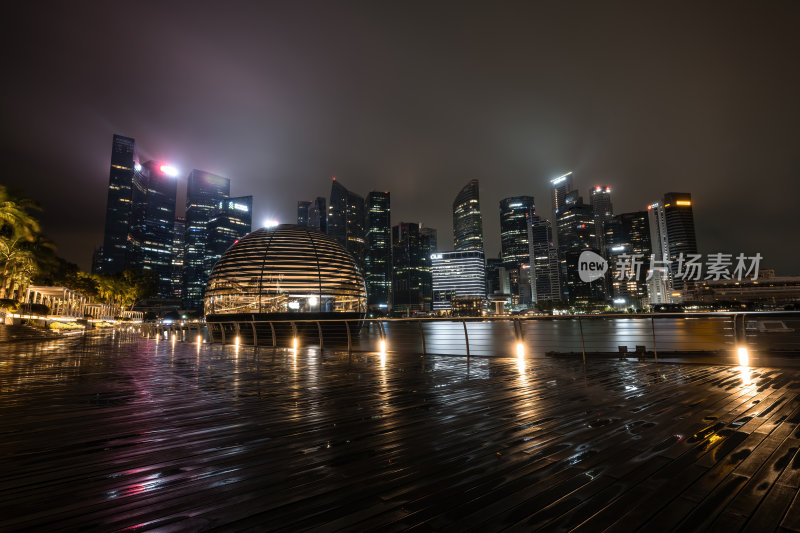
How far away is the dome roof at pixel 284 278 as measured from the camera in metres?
40.1

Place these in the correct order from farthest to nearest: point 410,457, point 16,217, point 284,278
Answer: point 284,278
point 16,217
point 410,457

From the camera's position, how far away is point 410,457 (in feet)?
9.41

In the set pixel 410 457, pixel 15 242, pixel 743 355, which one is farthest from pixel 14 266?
pixel 743 355

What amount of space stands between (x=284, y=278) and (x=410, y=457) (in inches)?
1583

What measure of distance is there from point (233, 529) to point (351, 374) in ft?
19.3

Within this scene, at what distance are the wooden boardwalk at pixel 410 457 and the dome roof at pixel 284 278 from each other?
114ft

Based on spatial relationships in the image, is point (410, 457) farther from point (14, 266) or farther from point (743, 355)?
point (14, 266)

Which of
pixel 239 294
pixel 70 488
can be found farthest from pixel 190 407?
pixel 239 294

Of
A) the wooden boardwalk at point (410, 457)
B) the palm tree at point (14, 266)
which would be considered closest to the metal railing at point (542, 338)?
the wooden boardwalk at point (410, 457)

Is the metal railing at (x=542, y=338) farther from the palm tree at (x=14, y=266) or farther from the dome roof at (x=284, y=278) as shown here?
the palm tree at (x=14, y=266)

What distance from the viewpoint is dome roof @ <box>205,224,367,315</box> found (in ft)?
132

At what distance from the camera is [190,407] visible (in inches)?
191

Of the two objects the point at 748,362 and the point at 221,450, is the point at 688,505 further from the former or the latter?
the point at 748,362

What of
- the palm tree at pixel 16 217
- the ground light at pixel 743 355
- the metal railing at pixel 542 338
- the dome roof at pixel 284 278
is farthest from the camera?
the dome roof at pixel 284 278
